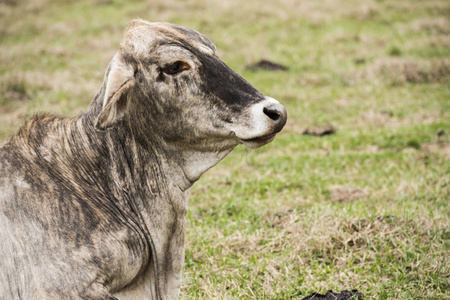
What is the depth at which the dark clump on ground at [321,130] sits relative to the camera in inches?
339

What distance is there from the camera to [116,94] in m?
2.95

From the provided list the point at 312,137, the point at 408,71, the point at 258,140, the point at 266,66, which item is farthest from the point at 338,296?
the point at 266,66

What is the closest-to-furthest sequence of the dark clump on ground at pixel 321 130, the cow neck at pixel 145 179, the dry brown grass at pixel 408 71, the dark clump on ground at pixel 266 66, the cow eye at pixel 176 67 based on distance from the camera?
the cow eye at pixel 176 67
the cow neck at pixel 145 179
the dark clump on ground at pixel 321 130
the dry brown grass at pixel 408 71
the dark clump on ground at pixel 266 66

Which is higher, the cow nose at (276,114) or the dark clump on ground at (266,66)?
the cow nose at (276,114)

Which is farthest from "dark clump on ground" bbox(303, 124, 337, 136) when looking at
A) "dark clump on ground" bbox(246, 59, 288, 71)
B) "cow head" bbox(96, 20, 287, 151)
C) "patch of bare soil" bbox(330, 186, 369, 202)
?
"cow head" bbox(96, 20, 287, 151)

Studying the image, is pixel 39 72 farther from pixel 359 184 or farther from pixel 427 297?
pixel 427 297

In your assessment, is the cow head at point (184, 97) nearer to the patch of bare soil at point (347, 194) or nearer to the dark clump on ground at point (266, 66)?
the patch of bare soil at point (347, 194)

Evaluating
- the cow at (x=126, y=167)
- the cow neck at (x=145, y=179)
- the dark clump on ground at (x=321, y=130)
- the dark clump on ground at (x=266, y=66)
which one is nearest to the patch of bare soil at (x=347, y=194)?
the dark clump on ground at (x=321, y=130)

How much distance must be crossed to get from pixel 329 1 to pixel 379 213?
43.2 ft

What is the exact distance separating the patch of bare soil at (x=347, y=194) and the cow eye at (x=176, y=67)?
12.0 feet

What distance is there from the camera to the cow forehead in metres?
3.19

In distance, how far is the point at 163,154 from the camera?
3.30 m

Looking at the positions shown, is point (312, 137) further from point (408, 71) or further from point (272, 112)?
point (272, 112)

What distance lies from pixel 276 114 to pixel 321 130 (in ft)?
18.9
